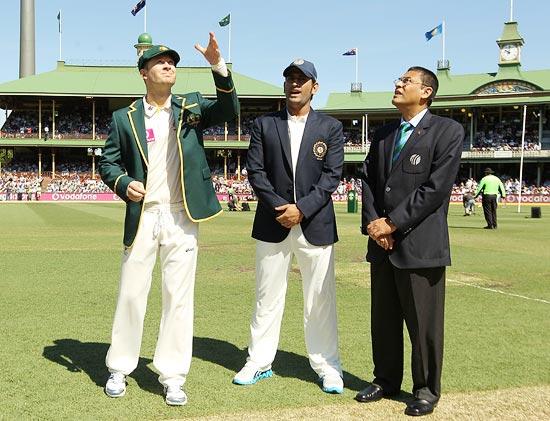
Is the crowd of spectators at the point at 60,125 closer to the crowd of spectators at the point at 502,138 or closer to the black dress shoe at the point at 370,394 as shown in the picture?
the crowd of spectators at the point at 502,138

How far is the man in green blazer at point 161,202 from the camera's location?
479 cm

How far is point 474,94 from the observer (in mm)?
58000

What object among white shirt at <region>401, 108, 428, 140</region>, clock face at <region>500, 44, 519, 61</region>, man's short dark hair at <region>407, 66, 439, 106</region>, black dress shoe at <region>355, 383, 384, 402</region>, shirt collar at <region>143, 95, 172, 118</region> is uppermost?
clock face at <region>500, 44, 519, 61</region>

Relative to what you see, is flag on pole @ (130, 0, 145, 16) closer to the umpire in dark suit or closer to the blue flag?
the blue flag

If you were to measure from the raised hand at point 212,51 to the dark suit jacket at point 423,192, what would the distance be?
1479 mm

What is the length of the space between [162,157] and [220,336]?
2.32m

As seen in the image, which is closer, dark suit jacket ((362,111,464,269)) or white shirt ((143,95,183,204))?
dark suit jacket ((362,111,464,269))

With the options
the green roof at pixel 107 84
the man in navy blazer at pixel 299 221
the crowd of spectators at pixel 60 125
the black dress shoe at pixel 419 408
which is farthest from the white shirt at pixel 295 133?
the crowd of spectators at pixel 60 125

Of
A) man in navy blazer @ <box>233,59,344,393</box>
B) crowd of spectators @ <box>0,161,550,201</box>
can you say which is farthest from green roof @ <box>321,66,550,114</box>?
man in navy blazer @ <box>233,59,344,393</box>

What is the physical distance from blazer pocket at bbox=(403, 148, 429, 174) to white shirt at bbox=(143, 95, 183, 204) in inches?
66.5

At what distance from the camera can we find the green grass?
458 centimetres

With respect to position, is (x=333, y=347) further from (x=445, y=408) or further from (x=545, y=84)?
(x=545, y=84)

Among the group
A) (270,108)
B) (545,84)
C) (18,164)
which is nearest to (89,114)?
(18,164)

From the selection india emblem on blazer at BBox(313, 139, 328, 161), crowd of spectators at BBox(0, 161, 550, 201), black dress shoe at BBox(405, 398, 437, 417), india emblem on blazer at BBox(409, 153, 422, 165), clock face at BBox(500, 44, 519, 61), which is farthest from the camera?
clock face at BBox(500, 44, 519, 61)
